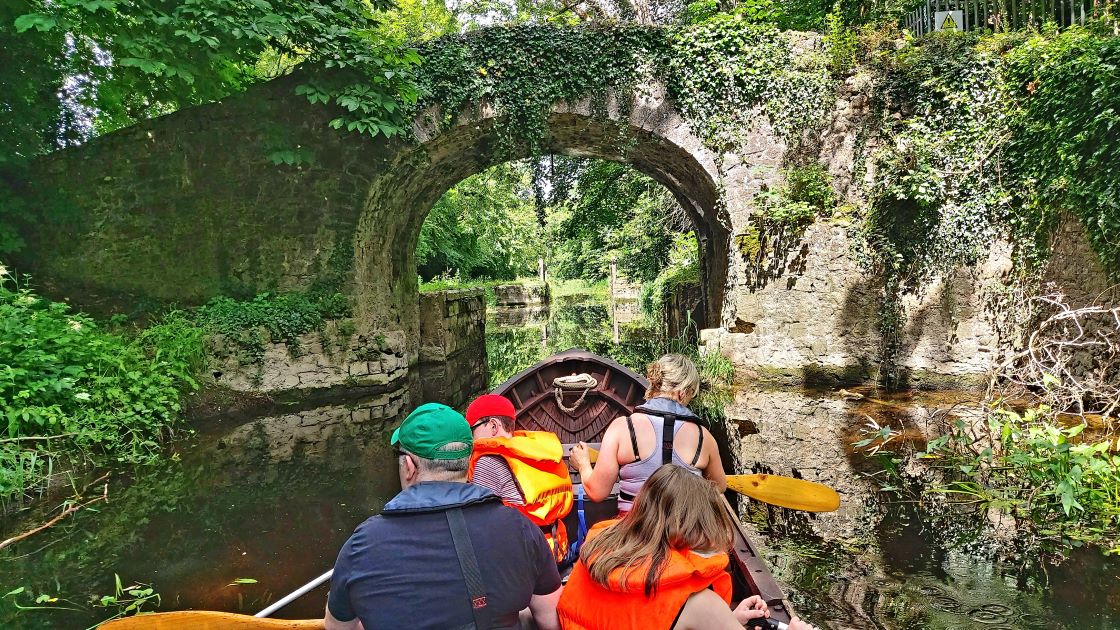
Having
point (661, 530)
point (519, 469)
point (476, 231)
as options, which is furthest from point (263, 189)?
point (476, 231)

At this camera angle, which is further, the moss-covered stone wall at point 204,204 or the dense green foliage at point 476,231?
the dense green foliage at point 476,231

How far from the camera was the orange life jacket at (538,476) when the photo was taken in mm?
2533

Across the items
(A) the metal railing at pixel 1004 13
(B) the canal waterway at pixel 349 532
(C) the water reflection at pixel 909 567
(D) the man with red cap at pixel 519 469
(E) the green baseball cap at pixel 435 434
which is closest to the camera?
(E) the green baseball cap at pixel 435 434

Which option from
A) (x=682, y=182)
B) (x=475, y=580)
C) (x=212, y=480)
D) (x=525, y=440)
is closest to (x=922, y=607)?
(x=525, y=440)

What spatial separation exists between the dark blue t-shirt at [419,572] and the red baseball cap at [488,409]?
963 millimetres

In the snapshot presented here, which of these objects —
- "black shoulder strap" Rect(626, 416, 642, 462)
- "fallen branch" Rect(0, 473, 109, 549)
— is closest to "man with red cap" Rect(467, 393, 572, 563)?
"black shoulder strap" Rect(626, 416, 642, 462)

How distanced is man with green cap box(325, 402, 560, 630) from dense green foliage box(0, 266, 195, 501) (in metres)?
5.26

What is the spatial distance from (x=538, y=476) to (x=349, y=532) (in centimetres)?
263

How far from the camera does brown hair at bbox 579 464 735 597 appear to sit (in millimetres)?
1680

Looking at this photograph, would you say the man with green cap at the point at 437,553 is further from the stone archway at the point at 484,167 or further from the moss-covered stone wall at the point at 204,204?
the moss-covered stone wall at the point at 204,204

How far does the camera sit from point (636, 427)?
279 cm

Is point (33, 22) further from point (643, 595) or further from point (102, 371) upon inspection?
point (643, 595)

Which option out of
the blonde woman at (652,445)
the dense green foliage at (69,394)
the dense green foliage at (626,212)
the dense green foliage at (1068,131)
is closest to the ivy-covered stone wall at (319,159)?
the dense green foliage at (69,394)

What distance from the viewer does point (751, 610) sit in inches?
82.5
